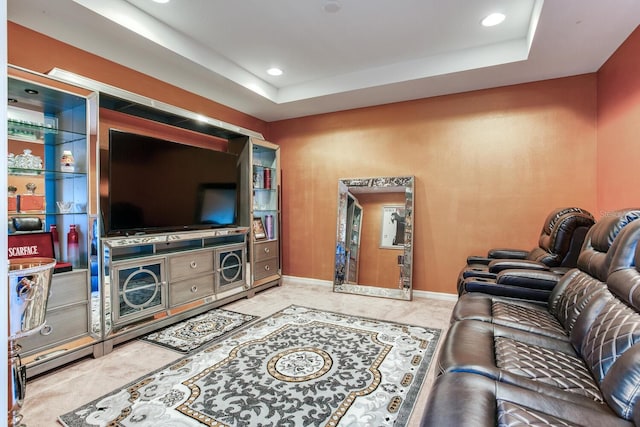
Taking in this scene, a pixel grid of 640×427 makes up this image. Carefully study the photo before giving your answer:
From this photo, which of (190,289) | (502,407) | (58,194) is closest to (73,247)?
(58,194)

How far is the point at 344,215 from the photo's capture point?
458cm

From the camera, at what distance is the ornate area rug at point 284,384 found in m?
1.78

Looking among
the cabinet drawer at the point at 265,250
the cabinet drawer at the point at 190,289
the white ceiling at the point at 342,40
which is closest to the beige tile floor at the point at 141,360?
the cabinet drawer at the point at 190,289

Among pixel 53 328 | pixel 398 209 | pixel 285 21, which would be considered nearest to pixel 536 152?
pixel 398 209

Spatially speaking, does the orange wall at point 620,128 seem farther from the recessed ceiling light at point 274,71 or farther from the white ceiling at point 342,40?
the recessed ceiling light at point 274,71

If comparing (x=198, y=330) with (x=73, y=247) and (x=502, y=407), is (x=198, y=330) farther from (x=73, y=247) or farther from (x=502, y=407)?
(x=502, y=407)

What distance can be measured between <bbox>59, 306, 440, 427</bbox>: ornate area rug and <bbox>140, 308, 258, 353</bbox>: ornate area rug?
19 centimetres

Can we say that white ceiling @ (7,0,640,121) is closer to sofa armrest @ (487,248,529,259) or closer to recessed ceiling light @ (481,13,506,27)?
recessed ceiling light @ (481,13,506,27)

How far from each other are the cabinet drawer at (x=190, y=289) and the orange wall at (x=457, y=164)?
1.72m

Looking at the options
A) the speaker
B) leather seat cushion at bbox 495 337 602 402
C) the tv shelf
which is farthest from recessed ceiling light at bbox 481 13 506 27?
the speaker

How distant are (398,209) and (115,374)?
342cm

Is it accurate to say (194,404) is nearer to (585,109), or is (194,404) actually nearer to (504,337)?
(504,337)

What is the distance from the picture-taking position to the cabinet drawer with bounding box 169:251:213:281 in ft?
10.5

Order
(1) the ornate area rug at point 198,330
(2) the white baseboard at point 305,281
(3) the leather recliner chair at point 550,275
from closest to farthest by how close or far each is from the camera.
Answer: (3) the leather recliner chair at point 550,275
(1) the ornate area rug at point 198,330
(2) the white baseboard at point 305,281
